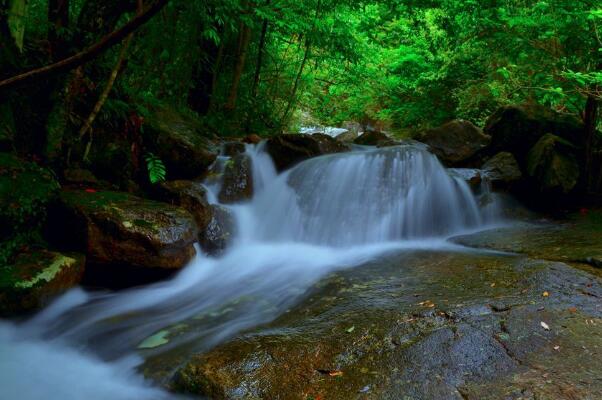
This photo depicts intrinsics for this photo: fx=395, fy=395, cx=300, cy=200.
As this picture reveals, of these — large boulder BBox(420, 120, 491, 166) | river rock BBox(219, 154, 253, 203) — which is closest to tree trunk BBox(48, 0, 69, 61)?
river rock BBox(219, 154, 253, 203)

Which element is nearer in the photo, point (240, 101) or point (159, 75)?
point (159, 75)

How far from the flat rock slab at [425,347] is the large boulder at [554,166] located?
3.72 meters

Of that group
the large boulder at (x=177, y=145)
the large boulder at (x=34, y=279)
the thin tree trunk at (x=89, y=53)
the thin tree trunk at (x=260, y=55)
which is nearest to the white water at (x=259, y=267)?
the large boulder at (x=34, y=279)

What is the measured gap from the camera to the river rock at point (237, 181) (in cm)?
636

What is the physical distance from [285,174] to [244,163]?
2.51 feet

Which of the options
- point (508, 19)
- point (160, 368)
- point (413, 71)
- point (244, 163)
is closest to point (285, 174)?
point (244, 163)

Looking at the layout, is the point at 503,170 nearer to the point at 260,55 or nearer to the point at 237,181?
the point at 237,181

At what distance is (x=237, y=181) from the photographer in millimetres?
6562

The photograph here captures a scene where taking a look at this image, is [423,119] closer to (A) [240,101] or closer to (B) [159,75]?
(A) [240,101]

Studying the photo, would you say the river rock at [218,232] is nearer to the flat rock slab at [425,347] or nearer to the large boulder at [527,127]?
the flat rock slab at [425,347]

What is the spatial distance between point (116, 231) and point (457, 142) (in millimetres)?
7149

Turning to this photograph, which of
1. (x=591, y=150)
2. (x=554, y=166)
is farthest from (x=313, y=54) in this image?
(x=591, y=150)

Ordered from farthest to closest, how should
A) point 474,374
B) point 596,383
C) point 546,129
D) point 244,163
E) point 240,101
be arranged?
point 240,101 < point 546,129 < point 244,163 < point 474,374 < point 596,383

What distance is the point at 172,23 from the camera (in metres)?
7.14
